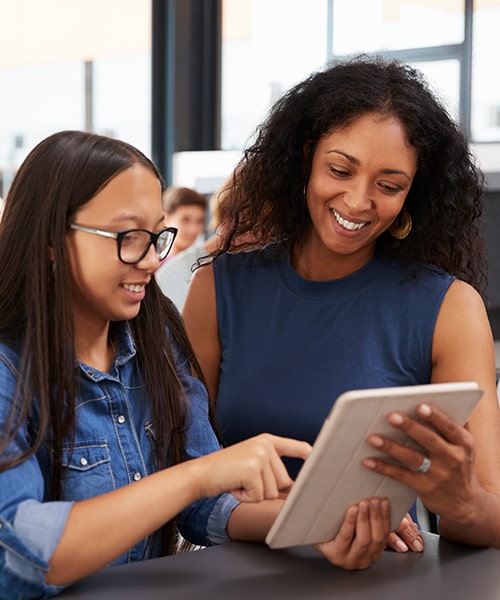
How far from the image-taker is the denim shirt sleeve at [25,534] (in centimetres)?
105

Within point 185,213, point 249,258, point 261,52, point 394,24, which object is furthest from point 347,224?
point 261,52

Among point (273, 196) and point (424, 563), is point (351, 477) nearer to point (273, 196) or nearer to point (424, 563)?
point (424, 563)

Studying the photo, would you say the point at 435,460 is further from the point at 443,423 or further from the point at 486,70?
the point at 486,70

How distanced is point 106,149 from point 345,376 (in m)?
0.55

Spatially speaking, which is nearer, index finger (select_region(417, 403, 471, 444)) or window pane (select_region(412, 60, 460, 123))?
index finger (select_region(417, 403, 471, 444))

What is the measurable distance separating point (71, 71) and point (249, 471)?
4873mm

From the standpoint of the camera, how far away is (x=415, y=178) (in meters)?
1.66

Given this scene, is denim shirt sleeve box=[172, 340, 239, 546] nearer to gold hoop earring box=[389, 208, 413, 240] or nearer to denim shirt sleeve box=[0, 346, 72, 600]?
denim shirt sleeve box=[0, 346, 72, 600]

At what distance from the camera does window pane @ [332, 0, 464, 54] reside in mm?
4641

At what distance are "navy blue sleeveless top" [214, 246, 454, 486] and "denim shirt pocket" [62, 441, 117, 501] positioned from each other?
405 mm

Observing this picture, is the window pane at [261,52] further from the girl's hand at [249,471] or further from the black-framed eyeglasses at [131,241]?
the girl's hand at [249,471]

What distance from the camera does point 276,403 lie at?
1.61 meters

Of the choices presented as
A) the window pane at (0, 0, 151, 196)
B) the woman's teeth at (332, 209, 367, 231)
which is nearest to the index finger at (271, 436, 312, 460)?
the woman's teeth at (332, 209, 367, 231)

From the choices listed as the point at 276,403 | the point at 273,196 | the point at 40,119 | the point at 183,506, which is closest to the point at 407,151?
the point at 273,196
